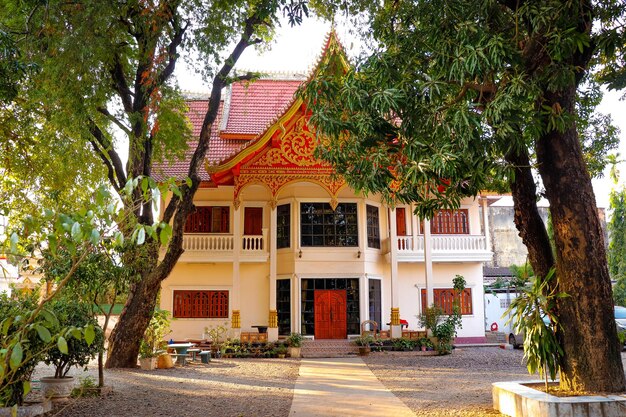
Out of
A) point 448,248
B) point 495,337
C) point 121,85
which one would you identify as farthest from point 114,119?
point 495,337

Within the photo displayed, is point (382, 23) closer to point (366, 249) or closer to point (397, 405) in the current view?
point (397, 405)

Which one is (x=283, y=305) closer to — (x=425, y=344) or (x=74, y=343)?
(x=425, y=344)

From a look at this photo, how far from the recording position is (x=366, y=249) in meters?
20.0

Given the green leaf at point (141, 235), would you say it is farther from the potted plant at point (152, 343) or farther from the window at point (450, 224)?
the window at point (450, 224)

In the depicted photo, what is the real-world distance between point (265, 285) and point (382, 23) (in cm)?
1309

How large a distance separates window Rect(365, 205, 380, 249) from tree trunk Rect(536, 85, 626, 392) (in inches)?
516

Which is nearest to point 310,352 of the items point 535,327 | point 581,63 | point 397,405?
point 397,405

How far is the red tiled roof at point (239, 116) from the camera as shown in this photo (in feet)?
71.1

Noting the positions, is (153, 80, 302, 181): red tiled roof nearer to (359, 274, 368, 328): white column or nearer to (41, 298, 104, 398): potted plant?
(359, 274, 368, 328): white column

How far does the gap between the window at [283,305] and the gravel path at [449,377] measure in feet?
12.5

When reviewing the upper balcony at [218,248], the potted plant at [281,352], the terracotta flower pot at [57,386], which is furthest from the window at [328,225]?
the terracotta flower pot at [57,386]

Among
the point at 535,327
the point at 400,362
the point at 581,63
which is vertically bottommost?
the point at 400,362

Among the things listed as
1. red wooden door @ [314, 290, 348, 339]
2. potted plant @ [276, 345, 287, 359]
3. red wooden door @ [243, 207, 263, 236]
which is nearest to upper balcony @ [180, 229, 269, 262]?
red wooden door @ [243, 207, 263, 236]

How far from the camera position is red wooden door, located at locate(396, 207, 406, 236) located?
21.6 metres
